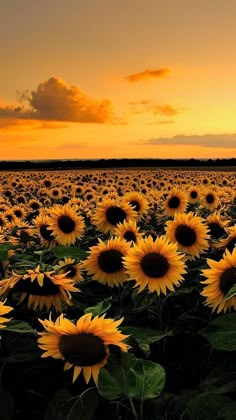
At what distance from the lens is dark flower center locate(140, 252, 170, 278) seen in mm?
3697

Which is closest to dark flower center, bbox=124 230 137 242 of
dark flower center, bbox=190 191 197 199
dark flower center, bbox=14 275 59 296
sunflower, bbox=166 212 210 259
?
sunflower, bbox=166 212 210 259

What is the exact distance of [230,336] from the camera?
7.73 feet

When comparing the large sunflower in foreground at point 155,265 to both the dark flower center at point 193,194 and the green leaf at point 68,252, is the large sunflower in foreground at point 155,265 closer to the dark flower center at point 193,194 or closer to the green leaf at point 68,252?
the green leaf at point 68,252

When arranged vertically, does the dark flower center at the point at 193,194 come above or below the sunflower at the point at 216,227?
below

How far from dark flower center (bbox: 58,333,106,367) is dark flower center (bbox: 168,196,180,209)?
7.56 m

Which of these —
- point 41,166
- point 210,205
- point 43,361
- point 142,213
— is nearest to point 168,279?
point 43,361

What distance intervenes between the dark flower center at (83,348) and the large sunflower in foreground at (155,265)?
4.54 ft

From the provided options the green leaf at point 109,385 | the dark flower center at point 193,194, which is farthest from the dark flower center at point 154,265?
the dark flower center at point 193,194

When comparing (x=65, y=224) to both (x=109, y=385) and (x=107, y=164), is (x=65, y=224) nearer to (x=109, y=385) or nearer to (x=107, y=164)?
(x=109, y=385)

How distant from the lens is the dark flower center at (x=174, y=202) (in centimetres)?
970

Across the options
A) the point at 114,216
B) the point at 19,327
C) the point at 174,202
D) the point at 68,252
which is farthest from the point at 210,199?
the point at 19,327

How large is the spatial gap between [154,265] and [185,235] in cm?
141

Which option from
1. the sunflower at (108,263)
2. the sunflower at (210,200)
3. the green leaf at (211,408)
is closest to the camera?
the green leaf at (211,408)

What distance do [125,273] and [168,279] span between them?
0.38 metres
